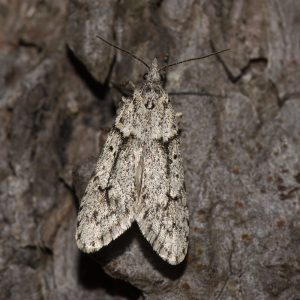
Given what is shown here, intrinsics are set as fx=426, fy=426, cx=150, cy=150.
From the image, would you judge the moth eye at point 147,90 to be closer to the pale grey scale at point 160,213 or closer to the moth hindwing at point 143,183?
the moth hindwing at point 143,183

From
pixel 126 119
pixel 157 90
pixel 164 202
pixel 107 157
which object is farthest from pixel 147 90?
pixel 164 202

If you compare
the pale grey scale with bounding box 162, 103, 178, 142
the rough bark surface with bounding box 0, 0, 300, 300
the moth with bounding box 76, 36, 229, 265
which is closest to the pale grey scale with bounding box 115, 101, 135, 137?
the moth with bounding box 76, 36, 229, 265

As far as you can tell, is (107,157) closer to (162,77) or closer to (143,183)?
(143,183)

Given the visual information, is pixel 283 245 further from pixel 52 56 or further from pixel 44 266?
pixel 52 56

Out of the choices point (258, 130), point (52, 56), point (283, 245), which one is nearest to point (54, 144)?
point (52, 56)

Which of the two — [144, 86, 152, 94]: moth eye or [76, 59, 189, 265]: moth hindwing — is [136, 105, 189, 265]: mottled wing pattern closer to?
[76, 59, 189, 265]: moth hindwing

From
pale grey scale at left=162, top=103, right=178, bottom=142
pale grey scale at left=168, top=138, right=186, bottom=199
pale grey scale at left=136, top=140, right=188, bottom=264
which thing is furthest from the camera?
pale grey scale at left=162, top=103, right=178, bottom=142

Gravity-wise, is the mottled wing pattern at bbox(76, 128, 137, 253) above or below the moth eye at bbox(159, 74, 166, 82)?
below
